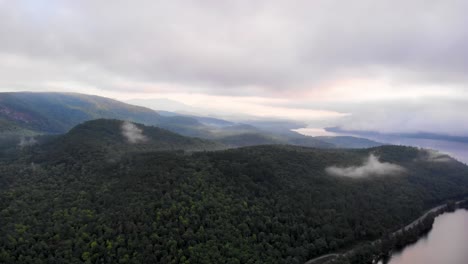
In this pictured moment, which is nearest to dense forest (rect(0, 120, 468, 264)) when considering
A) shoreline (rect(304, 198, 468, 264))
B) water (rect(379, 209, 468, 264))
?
shoreline (rect(304, 198, 468, 264))

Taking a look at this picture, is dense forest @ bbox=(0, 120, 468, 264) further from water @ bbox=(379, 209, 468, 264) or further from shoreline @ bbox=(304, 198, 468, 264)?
water @ bbox=(379, 209, 468, 264)

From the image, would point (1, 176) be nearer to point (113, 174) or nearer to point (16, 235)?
point (113, 174)

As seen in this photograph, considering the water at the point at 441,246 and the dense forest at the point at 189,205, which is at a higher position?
the dense forest at the point at 189,205

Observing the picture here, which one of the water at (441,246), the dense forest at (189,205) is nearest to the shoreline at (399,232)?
the dense forest at (189,205)

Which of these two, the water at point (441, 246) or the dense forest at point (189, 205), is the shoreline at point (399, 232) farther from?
the water at point (441, 246)

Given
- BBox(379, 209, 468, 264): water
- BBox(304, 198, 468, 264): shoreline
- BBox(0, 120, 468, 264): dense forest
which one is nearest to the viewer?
BBox(0, 120, 468, 264): dense forest
